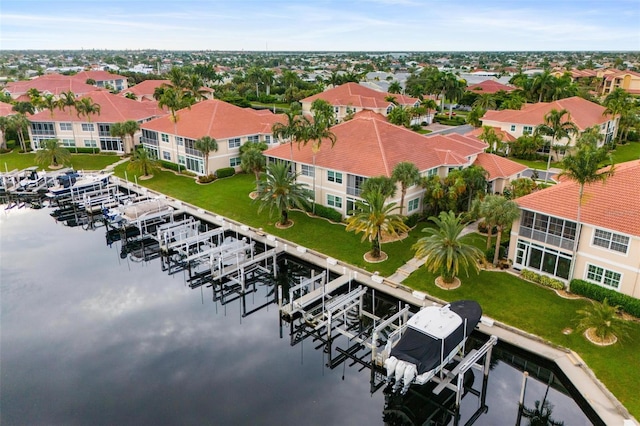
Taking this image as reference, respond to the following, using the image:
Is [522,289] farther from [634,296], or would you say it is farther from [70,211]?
[70,211]

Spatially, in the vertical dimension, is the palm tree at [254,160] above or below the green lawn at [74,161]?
above

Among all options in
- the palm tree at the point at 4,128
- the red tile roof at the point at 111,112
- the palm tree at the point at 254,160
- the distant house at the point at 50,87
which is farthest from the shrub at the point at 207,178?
the distant house at the point at 50,87

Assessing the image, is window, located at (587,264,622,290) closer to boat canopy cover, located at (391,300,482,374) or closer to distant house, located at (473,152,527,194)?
boat canopy cover, located at (391,300,482,374)

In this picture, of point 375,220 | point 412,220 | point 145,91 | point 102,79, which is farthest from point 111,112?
point 102,79

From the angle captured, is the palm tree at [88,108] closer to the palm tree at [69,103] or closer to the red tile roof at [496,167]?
the palm tree at [69,103]

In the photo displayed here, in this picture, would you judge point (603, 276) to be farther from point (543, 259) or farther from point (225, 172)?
point (225, 172)
